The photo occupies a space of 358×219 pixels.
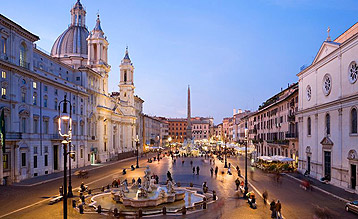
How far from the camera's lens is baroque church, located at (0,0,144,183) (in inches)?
1372

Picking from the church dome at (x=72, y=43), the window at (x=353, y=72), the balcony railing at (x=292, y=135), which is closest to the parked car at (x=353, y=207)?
the window at (x=353, y=72)

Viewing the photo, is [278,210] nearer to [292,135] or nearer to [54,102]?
[292,135]

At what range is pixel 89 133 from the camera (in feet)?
193

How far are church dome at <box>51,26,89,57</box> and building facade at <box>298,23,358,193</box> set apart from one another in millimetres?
48881

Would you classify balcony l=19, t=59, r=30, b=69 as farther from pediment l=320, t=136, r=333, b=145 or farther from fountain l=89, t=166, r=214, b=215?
pediment l=320, t=136, r=333, b=145

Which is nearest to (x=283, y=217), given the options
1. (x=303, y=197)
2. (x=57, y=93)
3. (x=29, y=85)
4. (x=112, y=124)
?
(x=303, y=197)

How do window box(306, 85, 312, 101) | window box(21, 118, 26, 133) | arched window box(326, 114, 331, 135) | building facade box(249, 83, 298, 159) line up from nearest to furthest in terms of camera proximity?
arched window box(326, 114, 331, 135) → window box(21, 118, 26, 133) → window box(306, 85, 312, 101) → building facade box(249, 83, 298, 159)

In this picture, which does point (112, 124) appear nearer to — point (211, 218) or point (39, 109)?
point (39, 109)

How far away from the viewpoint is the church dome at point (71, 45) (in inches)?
2862

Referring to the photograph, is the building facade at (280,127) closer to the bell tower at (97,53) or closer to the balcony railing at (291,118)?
the balcony railing at (291,118)

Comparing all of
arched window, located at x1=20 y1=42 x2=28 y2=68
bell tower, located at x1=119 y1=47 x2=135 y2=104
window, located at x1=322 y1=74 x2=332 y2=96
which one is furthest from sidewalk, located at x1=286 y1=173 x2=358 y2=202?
bell tower, located at x1=119 y1=47 x2=135 y2=104

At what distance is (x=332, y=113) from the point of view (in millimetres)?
34062

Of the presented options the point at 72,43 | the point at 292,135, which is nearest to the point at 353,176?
the point at 292,135

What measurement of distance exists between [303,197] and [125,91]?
71465 mm
